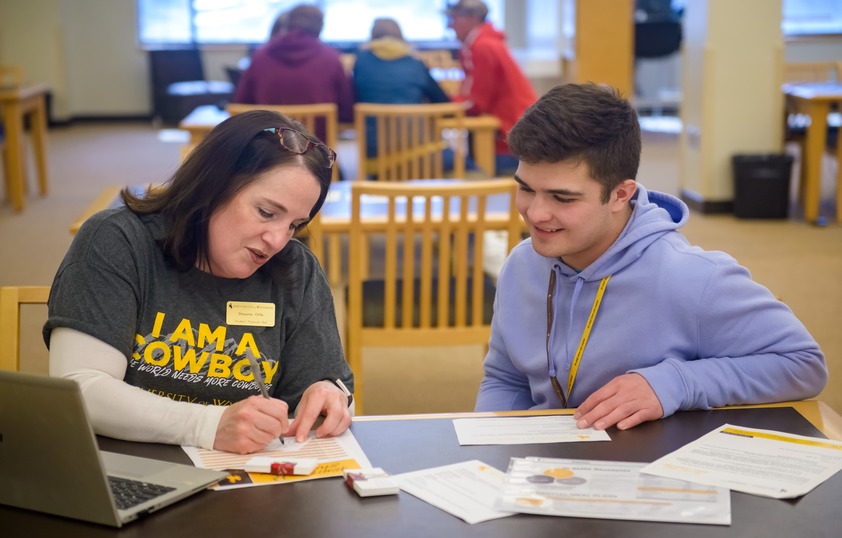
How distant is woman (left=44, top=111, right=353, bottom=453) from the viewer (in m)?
1.45

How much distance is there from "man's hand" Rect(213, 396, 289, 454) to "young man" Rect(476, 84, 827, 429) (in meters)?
0.46

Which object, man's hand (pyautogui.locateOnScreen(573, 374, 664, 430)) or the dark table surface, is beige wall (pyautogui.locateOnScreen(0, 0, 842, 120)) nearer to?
man's hand (pyautogui.locateOnScreen(573, 374, 664, 430))

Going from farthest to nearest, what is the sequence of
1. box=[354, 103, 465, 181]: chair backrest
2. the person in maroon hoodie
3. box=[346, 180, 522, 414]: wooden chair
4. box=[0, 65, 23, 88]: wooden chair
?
box=[0, 65, 23, 88]: wooden chair, the person in maroon hoodie, box=[354, 103, 465, 181]: chair backrest, box=[346, 180, 522, 414]: wooden chair

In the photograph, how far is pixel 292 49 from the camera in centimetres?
523

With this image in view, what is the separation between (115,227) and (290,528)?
2.18ft

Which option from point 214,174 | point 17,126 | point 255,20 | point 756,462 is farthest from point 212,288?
point 255,20

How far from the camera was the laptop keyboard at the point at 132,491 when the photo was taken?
1.13 m

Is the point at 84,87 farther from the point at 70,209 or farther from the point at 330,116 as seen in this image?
the point at 330,116

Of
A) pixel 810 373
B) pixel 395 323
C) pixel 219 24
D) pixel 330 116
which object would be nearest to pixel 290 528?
pixel 810 373

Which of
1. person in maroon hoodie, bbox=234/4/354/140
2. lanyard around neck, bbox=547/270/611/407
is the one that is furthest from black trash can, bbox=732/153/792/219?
lanyard around neck, bbox=547/270/611/407

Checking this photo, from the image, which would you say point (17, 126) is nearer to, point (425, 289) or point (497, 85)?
point (497, 85)

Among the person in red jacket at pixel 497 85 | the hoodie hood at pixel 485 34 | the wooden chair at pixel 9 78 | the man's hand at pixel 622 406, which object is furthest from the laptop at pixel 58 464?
the wooden chair at pixel 9 78

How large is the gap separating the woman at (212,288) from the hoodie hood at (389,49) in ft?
12.6

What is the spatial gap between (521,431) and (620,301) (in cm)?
34
